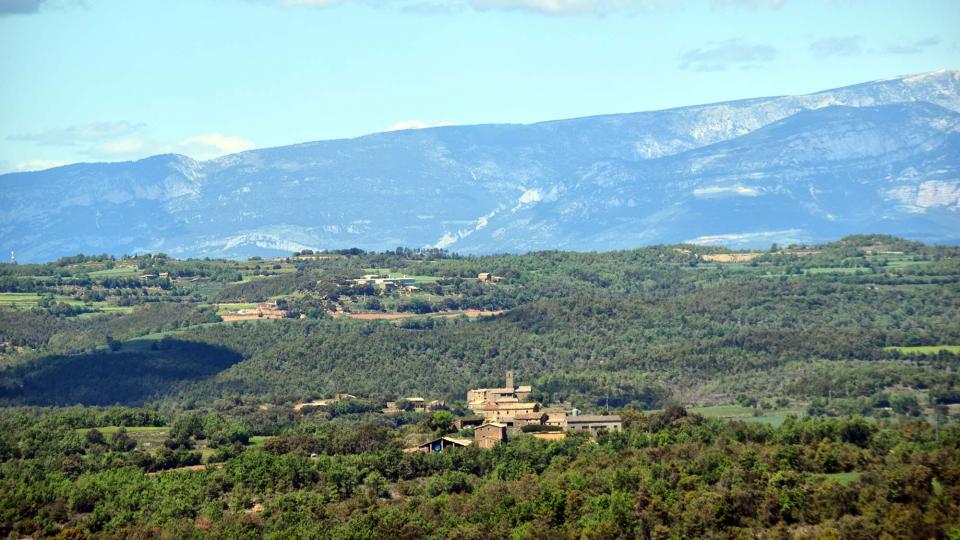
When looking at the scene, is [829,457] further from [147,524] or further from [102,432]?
[102,432]

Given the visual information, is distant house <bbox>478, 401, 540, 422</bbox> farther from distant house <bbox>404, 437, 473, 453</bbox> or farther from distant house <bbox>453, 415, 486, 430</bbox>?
distant house <bbox>404, 437, 473, 453</bbox>

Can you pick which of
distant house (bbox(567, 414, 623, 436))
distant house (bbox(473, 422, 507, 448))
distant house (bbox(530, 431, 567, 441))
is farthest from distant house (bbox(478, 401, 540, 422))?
distant house (bbox(473, 422, 507, 448))

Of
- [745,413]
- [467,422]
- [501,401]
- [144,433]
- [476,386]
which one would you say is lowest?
[476,386]

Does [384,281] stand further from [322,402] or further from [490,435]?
[490,435]

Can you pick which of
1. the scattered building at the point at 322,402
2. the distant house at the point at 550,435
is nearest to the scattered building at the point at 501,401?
the distant house at the point at 550,435

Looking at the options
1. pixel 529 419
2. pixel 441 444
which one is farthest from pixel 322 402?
pixel 441 444

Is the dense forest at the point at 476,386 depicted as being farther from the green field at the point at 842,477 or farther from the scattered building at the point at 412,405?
the scattered building at the point at 412,405

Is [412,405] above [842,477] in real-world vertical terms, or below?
below
